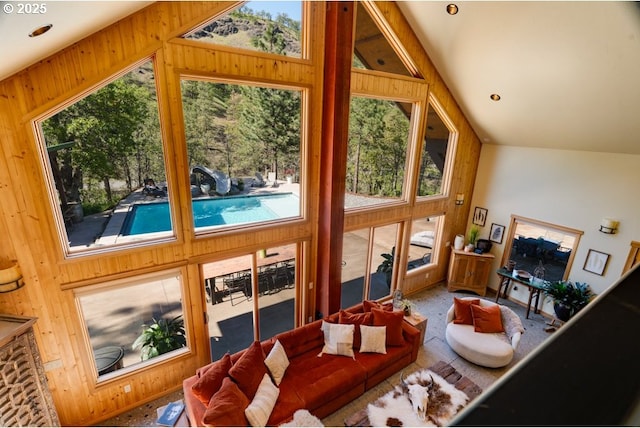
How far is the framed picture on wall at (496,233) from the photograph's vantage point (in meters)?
7.29

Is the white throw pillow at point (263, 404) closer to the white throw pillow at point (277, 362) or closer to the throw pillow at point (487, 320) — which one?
the white throw pillow at point (277, 362)

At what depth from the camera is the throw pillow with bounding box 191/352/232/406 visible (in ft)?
12.0

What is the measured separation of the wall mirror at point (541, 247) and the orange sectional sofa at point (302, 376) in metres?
3.71

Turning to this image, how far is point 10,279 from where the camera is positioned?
10.6 ft

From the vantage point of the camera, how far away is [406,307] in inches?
222

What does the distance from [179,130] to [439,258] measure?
663 centimetres

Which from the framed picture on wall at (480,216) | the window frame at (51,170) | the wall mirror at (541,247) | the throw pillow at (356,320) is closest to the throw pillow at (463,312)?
the throw pillow at (356,320)

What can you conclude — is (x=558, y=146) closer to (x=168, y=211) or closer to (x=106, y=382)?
(x=168, y=211)

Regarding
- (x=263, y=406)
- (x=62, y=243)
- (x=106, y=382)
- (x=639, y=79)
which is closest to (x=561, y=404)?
(x=263, y=406)

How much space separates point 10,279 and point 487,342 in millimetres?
6761

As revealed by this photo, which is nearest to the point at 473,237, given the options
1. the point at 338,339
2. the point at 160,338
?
the point at 338,339

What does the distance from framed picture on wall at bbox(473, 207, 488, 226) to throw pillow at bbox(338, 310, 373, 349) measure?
14.4 ft

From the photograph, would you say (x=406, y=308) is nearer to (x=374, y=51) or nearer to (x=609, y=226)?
(x=609, y=226)

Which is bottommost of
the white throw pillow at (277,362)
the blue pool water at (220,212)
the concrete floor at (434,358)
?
the concrete floor at (434,358)
